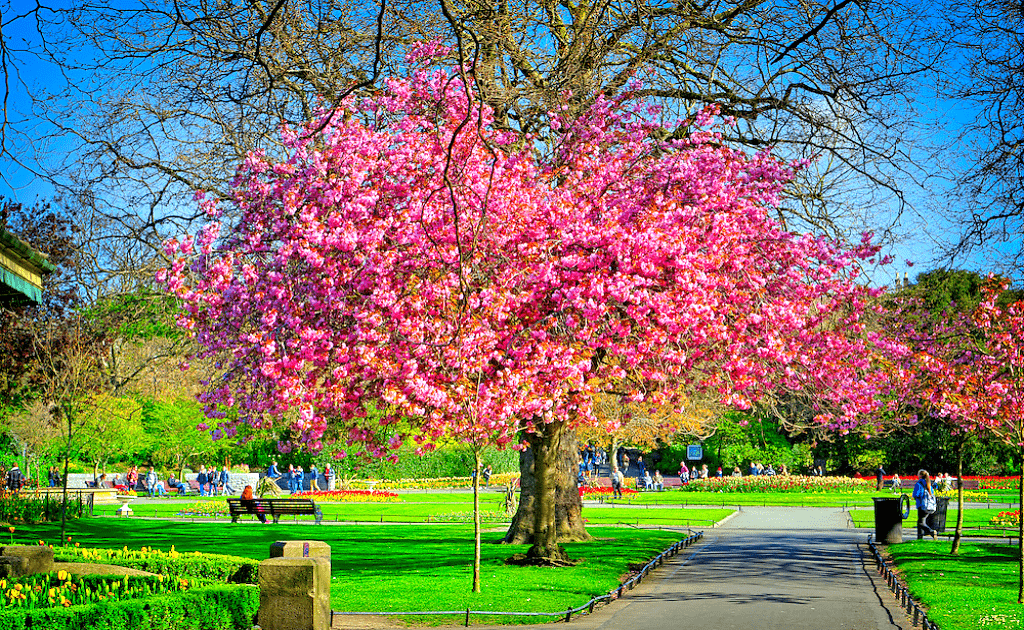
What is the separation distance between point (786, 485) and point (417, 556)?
3600 centimetres

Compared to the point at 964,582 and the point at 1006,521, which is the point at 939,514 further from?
the point at 964,582

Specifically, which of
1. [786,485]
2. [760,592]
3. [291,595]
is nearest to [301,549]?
[291,595]

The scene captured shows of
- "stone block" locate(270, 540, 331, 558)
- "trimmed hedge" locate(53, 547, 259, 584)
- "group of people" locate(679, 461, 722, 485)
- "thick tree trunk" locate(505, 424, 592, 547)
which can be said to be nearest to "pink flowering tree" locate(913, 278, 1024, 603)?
"thick tree trunk" locate(505, 424, 592, 547)

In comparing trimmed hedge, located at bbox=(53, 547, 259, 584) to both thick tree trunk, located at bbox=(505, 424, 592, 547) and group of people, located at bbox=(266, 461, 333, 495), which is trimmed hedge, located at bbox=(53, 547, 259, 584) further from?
group of people, located at bbox=(266, 461, 333, 495)

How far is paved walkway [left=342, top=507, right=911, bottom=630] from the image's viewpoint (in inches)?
519

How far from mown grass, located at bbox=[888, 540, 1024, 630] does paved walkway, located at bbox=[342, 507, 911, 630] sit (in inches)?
23.9

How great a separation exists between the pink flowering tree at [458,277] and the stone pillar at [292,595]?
3.95m

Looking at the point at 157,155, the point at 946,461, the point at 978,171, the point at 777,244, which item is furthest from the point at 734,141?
the point at 946,461

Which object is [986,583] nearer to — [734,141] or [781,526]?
[734,141]

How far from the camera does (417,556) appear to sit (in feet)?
70.5

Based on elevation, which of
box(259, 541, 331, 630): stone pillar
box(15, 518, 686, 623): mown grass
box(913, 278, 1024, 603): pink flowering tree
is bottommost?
box(15, 518, 686, 623): mown grass

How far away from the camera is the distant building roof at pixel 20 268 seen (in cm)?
987

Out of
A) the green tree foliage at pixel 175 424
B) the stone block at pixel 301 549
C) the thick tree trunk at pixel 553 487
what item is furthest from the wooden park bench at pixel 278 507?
the green tree foliage at pixel 175 424

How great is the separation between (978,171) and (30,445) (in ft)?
138
